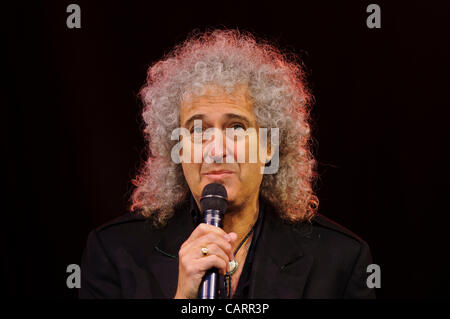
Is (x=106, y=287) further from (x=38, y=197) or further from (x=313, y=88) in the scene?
(x=313, y=88)

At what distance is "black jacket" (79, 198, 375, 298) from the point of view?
1.67 meters

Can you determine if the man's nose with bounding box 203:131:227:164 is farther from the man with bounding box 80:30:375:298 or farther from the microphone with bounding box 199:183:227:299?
the microphone with bounding box 199:183:227:299

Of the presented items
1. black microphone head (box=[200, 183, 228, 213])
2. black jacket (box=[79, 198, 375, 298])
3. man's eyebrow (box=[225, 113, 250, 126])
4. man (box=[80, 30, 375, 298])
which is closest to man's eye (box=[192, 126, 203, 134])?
man (box=[80, 30, 375, 298])

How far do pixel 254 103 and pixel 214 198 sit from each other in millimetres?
555

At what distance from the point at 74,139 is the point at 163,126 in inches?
17.1

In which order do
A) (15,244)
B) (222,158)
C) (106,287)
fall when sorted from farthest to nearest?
1. (15,244)
2. (106,287)
3. (222,158)

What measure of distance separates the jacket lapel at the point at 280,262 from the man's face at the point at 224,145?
0.20 meters

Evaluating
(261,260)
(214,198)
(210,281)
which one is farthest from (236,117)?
(210,281)

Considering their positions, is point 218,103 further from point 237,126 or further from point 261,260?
point 261,260

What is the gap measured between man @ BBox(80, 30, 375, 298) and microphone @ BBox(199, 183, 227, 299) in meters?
0.16

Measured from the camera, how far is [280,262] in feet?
5.66

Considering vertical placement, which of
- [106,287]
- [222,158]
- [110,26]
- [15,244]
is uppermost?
[110,26]

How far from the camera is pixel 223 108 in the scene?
1692 mm
